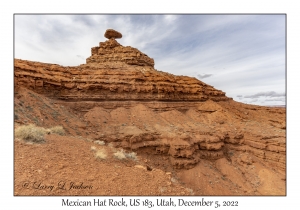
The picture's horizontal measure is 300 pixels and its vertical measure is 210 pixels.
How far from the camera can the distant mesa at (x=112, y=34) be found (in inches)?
1202

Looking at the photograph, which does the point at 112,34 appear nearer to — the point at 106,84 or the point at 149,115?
the point at 106,84

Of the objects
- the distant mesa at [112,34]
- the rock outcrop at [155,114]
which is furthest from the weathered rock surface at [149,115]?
the distant mesa at [112,34]

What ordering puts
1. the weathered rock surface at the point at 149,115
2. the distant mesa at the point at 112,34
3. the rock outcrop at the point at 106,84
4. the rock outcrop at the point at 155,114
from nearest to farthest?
the weathered rock surface at the point at 149,115 → the rock outcrop at the point at 155,114 → the rock outcrop at the point at 106,84 → the distant mesa at the point at 112,34

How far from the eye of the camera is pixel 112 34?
30.8 metres

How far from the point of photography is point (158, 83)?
68.9ft

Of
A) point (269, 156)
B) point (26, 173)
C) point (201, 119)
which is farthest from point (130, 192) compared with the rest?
point (201, 119)

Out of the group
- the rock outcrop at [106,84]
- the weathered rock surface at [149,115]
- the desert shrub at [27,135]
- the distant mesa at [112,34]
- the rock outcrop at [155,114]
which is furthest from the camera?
the distant mesa at [112,34]

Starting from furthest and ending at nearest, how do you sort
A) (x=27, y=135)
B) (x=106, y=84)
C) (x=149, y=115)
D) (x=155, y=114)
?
(x=155, y=114) < (x=106, y=84) < (x=149, y=115) < (x=27, y=135)

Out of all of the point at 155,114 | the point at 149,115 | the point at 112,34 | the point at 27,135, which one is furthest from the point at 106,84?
the point at 112,34

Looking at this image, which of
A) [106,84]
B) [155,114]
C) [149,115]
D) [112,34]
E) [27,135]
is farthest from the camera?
[112,34]

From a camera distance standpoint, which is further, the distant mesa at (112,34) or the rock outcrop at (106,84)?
the distant mesa at (112,34)

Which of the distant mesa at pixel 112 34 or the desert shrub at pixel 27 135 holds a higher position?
the distant mesa at pixel 112 34

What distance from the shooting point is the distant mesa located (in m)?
30.5

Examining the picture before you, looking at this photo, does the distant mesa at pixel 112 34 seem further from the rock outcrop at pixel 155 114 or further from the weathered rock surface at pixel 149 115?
the weathered rock surface at pixel 149 115
